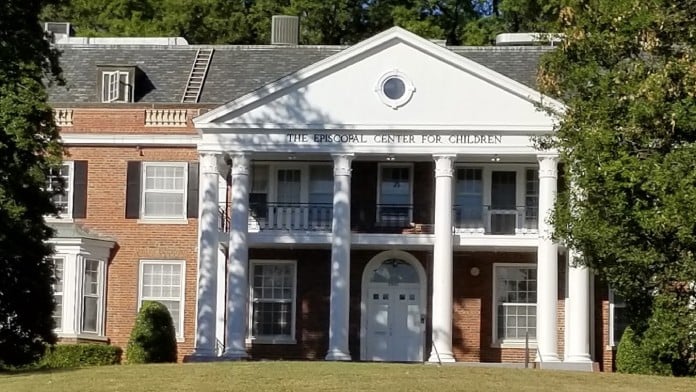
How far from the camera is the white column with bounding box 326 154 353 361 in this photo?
3972cm

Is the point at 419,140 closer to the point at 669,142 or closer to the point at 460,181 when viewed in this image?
the point at 460,181

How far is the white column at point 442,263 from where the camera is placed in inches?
1550

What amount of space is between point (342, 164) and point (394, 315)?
494 centimetres

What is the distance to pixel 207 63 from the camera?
46.6 meters

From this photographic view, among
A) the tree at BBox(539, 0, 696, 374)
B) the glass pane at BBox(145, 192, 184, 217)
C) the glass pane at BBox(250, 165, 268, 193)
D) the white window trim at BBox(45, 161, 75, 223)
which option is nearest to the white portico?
the glass pane at BBox(250, 165, 268, 193)

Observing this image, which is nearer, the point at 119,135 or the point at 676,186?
the point at 676,186

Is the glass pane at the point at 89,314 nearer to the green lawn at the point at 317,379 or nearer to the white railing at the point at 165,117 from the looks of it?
the white railing at the point at 165,117

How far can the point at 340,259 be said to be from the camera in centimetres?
4003

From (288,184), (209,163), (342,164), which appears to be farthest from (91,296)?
(342,164)

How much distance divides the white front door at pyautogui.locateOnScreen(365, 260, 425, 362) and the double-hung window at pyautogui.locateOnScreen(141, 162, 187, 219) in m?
5.79

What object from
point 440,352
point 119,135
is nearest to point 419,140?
point 440,352

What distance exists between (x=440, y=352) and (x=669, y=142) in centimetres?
1113

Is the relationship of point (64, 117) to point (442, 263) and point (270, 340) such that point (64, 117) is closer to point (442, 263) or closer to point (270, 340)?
point (270, 340)

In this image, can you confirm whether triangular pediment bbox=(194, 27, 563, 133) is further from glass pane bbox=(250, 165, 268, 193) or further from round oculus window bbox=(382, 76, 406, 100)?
glass pane bbox=(250, 165, 268, 193)
